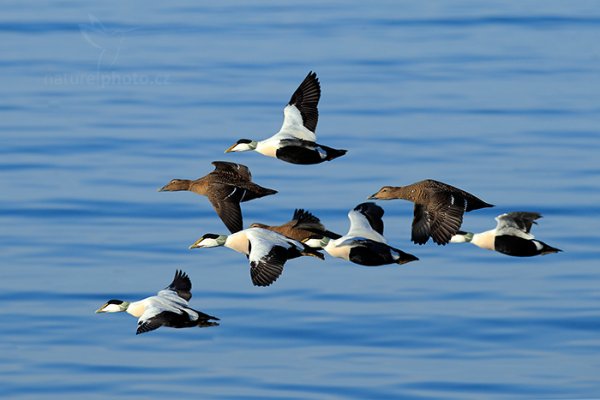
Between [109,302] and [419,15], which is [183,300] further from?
[419,15]

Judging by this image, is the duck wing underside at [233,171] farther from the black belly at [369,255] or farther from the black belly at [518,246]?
the black belly at [518,246]

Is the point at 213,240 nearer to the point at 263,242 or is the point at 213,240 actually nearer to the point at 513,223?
the point at 263,242

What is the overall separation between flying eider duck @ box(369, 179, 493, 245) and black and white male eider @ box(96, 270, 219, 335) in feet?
8.02

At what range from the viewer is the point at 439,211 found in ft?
68.2

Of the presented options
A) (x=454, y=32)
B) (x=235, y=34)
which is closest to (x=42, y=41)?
(x=235, y=34)

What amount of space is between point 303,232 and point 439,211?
1.88 m

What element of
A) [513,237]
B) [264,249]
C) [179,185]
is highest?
[179,185]

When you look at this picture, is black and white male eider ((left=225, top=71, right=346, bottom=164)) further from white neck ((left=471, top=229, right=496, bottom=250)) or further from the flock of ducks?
white neck ((left=471, top=229, right=496, bottom=250))

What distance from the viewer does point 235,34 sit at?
4334 centimetres

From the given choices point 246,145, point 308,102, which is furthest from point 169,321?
point 308,102

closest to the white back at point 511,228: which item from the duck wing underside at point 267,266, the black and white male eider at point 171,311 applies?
the duck wing underside at point 267,266

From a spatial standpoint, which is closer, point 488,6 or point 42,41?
point 42,41

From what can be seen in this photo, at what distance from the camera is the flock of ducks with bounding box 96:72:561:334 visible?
65.8 feet

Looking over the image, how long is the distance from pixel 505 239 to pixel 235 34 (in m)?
23.1
